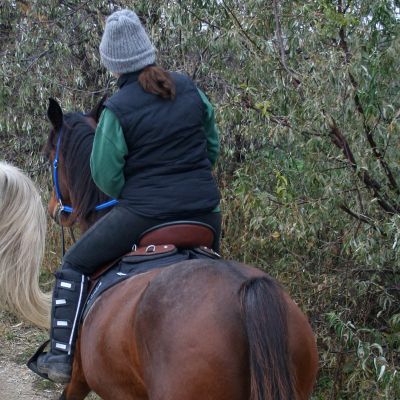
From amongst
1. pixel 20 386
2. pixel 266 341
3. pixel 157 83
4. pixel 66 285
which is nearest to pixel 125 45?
pixel 157 83

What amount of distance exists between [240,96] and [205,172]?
4.96ft

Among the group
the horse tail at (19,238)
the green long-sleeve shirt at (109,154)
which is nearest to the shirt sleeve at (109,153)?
the green long-sleeve shirt at (109,154)

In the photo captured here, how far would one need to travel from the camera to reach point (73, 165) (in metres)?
4.57

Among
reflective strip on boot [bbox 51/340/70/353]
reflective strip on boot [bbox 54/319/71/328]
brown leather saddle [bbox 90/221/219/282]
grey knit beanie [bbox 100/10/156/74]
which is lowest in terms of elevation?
reflective strip on boot [bbox 51/340/70/353]

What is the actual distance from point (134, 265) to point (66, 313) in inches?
22.8

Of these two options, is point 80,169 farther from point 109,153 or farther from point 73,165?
point 109,153

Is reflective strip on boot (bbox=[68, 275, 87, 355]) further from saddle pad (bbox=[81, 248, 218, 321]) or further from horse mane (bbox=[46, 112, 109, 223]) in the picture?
horse mane (bbox=[46, 112, 109, 223])

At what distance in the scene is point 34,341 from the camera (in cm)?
756

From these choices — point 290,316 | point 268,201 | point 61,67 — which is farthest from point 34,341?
point 290,316

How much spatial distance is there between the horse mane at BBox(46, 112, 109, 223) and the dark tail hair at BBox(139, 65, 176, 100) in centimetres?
75

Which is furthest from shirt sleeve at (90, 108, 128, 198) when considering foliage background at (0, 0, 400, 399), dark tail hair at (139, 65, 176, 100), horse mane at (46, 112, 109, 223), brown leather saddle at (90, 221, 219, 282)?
foliage background at (0, 0, 400, 399)

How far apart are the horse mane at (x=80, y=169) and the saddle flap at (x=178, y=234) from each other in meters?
0.61

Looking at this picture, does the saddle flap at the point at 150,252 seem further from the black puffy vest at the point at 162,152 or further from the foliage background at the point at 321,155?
the foliage background at the point at 321,155

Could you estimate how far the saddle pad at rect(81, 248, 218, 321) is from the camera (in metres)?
3.84
